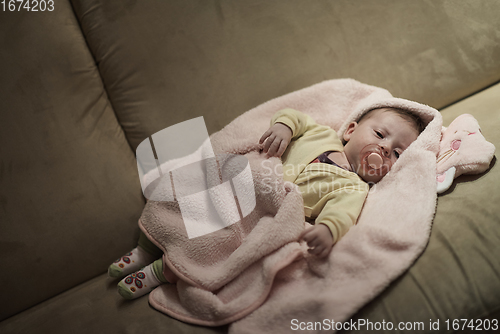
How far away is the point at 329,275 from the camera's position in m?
0.77

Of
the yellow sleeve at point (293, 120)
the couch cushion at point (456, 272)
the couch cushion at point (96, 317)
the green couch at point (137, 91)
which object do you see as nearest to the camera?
the couch cushion at point (456, 272)

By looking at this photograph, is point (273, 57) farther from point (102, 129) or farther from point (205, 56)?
point (102, 129)

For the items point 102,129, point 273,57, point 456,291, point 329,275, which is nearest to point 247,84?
point 273,57

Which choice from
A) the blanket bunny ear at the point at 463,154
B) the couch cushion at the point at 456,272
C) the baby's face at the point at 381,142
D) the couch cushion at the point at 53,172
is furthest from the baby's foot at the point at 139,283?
the blanket bunny ear at the point at 463,154

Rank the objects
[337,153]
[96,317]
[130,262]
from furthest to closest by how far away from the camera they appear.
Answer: [337,153] < [130,262] < [96,317]

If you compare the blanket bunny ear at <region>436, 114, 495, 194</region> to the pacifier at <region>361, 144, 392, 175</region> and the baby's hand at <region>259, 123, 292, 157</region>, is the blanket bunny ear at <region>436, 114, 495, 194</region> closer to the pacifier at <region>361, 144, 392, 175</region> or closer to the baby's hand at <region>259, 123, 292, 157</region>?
the pacifier at <region>361, 144, 392, 175</region>

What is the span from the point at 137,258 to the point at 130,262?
24 mm

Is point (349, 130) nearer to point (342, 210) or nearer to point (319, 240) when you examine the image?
point (342, 210)

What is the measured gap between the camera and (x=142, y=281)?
0.90 m

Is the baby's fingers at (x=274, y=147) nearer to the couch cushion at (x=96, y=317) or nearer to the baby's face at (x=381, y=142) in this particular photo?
the baby's face at (x=381, y=142)

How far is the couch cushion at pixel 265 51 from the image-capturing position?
1.11 metres

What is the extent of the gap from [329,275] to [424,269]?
217mm

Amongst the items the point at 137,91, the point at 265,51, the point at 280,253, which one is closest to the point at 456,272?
the point at 280,253

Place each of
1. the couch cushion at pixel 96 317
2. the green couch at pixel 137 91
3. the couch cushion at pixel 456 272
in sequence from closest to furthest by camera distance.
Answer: the couch cushion at pixel 456 272 < the couch cushion at pixel 96 317 < the green couch at pixel 137 91
